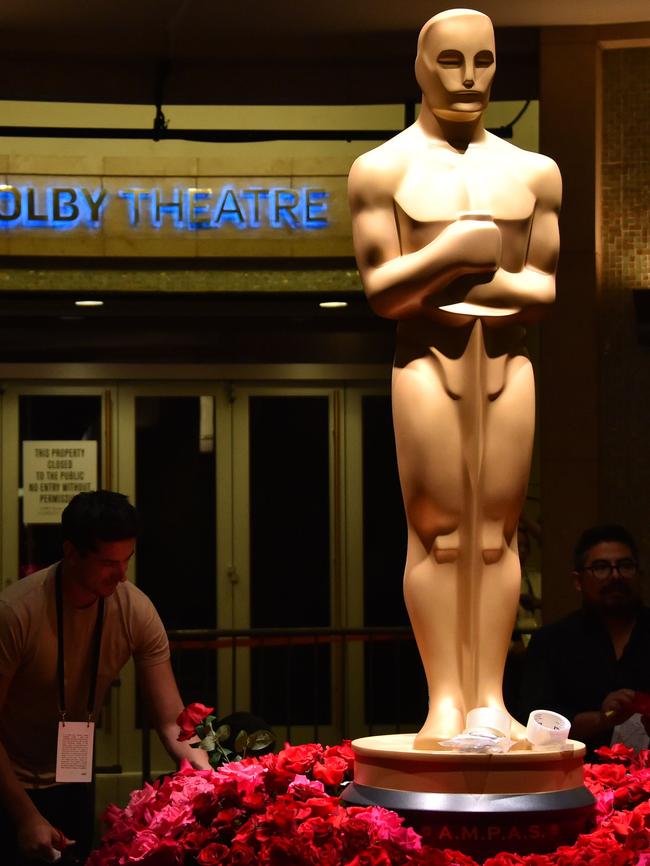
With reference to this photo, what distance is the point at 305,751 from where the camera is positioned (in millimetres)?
4043

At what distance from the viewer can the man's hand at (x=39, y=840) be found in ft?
13.1

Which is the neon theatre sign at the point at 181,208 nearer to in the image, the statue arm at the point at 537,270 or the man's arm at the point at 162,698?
the man's arm at the point at 162,698

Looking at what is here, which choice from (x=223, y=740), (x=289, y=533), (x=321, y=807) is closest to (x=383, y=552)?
(x=289, y=533)

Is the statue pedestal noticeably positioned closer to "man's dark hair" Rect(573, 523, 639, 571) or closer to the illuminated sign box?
"man's dark hair" Rect(573, 523, 639, 571)

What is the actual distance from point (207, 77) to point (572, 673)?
3.89 meters

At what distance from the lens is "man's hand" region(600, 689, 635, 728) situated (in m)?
4.35

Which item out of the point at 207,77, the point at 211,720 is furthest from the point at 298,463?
the point at 211,720

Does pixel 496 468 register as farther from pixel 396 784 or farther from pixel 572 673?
pixel 572 673

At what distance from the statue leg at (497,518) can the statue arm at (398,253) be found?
34cm

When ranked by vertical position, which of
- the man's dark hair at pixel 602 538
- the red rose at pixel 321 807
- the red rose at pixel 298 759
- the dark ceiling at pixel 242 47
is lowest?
the red rose at pixel 321 807

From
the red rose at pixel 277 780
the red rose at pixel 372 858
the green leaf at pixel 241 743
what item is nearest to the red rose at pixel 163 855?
the red rose at pixel 277 780

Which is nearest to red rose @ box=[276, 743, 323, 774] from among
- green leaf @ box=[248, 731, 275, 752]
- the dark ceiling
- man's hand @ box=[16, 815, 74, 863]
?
green leaf @ box=[248, 731, 275, 752]

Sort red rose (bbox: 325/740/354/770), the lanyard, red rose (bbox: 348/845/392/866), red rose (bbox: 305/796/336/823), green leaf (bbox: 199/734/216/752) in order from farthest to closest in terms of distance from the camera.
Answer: the lanyard
green leaf (bbox: 199/734/216/752)
red rose (bbox: 325/740/354/770)
red rose (bbox: 305/796/336/823)
red rose (bbox: 348/845/392/866)

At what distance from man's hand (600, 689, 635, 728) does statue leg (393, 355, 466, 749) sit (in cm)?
85
